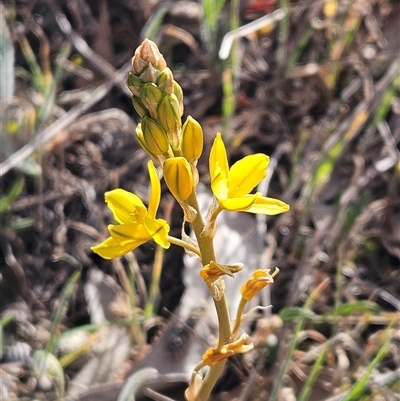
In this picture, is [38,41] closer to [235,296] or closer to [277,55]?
[277,55]

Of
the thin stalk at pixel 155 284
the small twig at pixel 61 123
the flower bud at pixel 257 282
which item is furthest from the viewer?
the small twig at pixel 61 123

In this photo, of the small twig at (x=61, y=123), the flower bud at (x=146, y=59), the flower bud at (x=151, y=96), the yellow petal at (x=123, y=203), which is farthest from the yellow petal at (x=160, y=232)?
the small twig at (x=61, y=123)

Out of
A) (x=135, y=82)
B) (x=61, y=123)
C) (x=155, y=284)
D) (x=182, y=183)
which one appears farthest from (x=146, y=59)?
(x=61, y=123)

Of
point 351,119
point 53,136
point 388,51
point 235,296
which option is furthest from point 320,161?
point 53,136

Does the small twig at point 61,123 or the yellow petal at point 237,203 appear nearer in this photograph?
the yellow petal at point 237,203

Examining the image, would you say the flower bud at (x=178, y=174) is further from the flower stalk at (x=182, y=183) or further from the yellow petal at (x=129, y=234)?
the yellow petal at (x=129, y=234)

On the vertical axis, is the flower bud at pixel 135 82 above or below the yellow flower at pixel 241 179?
above

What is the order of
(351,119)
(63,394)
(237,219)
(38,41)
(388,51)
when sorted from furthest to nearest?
(38,41), (388,51), (351,119), (237,219), (63,394)
